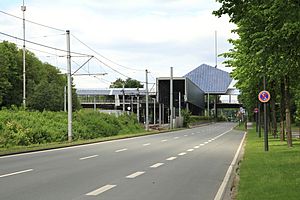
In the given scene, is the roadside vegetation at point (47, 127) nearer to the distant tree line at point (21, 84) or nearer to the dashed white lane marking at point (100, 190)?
the dashed white lane marking at point (100, 190)

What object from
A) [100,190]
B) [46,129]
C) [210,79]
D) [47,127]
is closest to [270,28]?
[100,190]

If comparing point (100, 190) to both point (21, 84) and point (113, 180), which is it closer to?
point (113, 180)

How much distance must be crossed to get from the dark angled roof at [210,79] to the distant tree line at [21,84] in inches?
2659

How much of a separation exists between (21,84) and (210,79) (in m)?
81.9

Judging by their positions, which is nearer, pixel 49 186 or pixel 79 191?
pixel 79 191

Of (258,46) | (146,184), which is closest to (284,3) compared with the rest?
(258,46)

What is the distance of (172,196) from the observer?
1045cm

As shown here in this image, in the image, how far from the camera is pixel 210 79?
154m

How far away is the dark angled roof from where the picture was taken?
149 m

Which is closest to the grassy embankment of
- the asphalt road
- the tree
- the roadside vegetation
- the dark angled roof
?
the roadside vegetation

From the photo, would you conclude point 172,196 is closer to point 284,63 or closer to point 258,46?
point 258,46

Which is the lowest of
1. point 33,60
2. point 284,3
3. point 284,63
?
point 284,63

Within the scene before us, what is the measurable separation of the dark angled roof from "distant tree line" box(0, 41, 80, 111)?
67.5m

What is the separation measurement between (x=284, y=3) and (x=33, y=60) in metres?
80.6
